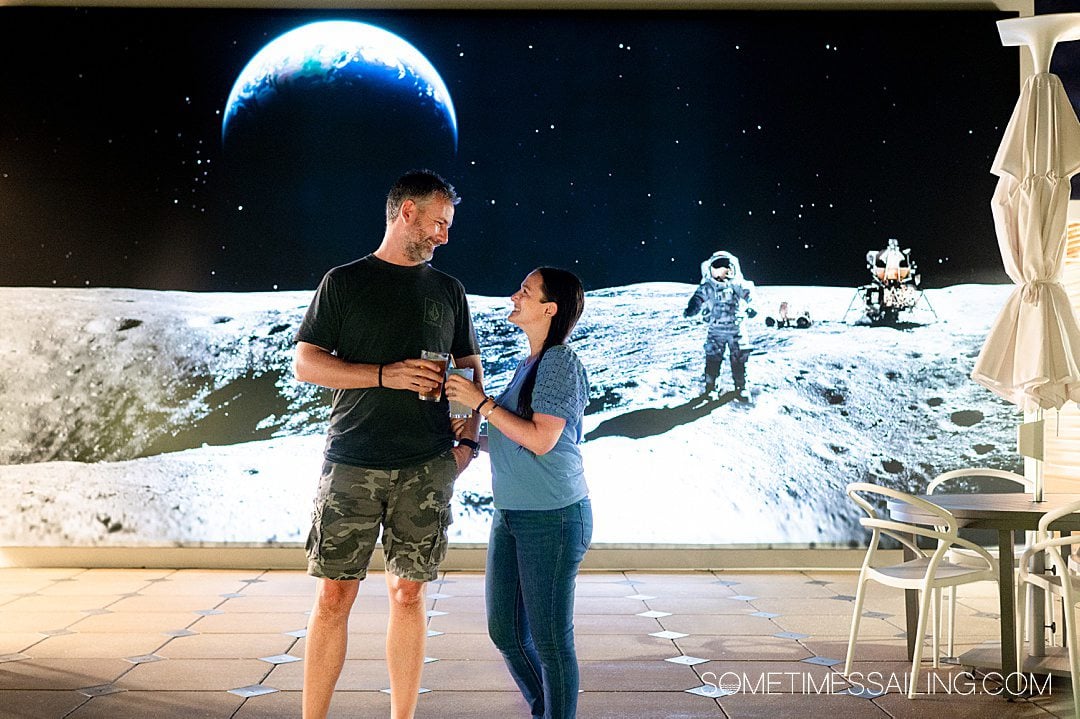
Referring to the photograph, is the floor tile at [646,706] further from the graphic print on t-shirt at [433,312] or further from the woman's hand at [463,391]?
the graphic print on t-shirt at [433,312]

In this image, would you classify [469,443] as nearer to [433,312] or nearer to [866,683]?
[433,312]

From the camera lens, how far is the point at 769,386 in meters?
6.22

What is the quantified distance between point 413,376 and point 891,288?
4.40 meters

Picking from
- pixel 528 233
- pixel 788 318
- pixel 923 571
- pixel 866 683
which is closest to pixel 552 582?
pixel 866 683

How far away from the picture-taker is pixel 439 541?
2621 mm

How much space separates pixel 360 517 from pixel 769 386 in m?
4.10

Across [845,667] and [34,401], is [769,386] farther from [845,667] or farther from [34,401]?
[34,401]

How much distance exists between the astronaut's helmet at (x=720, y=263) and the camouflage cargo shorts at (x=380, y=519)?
386 centimetres

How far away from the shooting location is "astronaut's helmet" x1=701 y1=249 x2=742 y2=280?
20.4 feet

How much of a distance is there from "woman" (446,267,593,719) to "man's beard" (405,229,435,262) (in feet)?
0.96

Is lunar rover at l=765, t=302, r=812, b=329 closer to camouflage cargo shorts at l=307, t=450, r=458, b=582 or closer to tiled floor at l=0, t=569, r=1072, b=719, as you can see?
tiled floor at l=0, t=569, r=1072, b=719

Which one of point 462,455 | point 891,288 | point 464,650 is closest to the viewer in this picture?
point 462,455

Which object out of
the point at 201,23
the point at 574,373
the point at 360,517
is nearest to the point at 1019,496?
the point at 574,373

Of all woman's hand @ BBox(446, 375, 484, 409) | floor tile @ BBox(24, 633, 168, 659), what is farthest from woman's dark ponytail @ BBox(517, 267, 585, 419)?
floor tile @ BBox(24, 633, 168, 659)
